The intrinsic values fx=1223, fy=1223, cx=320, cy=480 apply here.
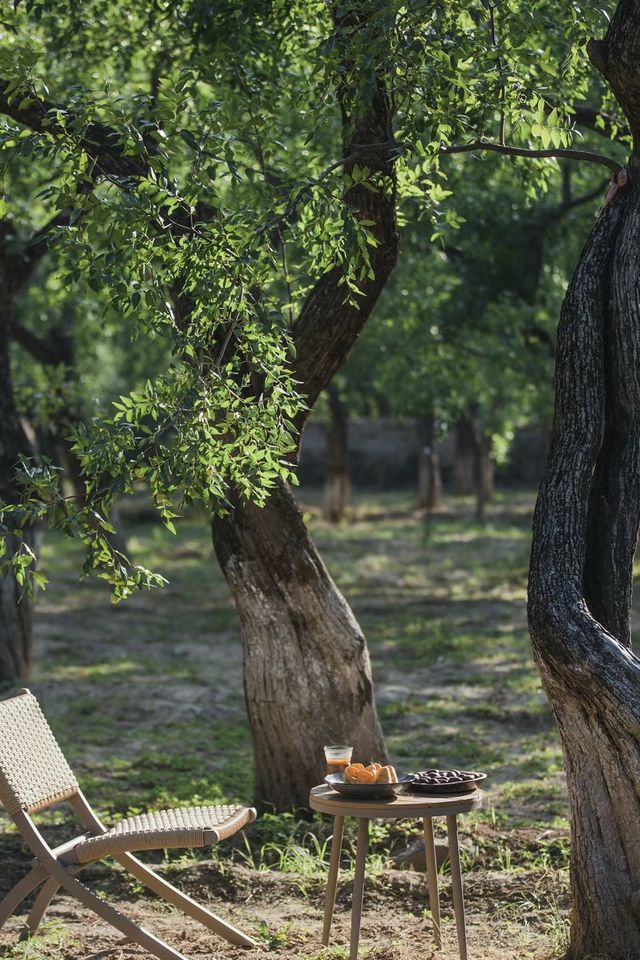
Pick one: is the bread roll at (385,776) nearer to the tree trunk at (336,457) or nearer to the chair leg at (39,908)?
the chair leg at (39,908)

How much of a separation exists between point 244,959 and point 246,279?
9.15 feet

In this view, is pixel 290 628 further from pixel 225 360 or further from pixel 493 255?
pixel 493 255

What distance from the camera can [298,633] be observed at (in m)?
6.91

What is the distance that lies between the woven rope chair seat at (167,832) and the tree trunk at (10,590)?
586cm

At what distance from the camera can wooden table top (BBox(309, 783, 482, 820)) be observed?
14.5ft

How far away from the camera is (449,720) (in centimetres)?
1014

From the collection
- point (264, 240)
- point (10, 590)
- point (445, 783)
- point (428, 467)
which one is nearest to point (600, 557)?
point (445, 783)

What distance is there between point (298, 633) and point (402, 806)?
2550 mm

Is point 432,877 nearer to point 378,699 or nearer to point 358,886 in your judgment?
point 358,886

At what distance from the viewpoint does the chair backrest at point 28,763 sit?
4.92 metres

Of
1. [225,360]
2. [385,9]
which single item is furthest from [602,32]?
[225,360]

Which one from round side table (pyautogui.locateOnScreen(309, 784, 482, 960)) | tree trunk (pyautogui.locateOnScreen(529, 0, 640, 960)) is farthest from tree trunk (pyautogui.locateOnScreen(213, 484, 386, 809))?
tree trunk (pyautogui.locateOnScreen(529, 0, 640, 960))

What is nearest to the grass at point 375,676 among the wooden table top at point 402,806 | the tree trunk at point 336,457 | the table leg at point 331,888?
the table leg at point 331,888

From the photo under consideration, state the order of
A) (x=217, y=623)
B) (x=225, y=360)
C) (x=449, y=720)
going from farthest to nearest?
1. (x=217, y=623)
2. (x=449, y=720)
3. (x=225, y=360)
